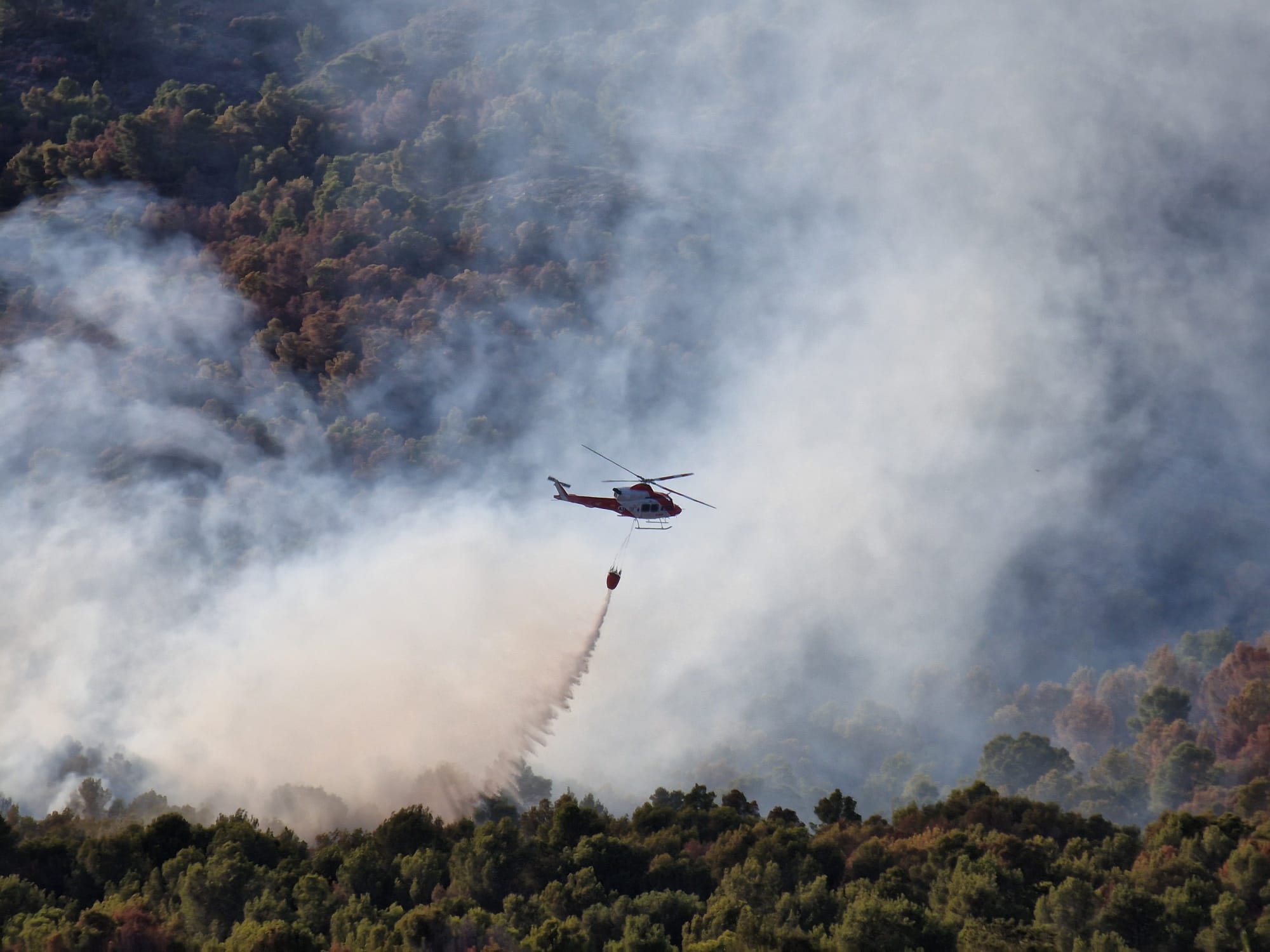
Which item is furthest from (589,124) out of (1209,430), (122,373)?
(1209,430)

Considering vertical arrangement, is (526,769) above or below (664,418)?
below

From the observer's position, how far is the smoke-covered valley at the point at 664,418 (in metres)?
134

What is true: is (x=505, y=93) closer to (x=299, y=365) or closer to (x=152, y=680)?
(x=299, y=365)

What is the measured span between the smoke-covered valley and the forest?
0.71 metres

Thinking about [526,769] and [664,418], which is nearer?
[526,769]

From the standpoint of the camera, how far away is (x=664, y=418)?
16025cm

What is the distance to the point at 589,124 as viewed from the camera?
193 metres

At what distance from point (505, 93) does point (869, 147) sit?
46251 mm

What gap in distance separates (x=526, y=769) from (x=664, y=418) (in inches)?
1521

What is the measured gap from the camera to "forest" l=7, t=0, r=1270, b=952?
233 feet

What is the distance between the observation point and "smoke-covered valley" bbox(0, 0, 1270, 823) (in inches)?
5295

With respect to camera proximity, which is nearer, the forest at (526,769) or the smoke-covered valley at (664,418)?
the forest at (526,769)

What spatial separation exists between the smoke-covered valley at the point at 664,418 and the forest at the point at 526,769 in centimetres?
71

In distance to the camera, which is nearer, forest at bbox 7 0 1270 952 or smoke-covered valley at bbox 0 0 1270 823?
forest at bbox 7 0 1270 952
